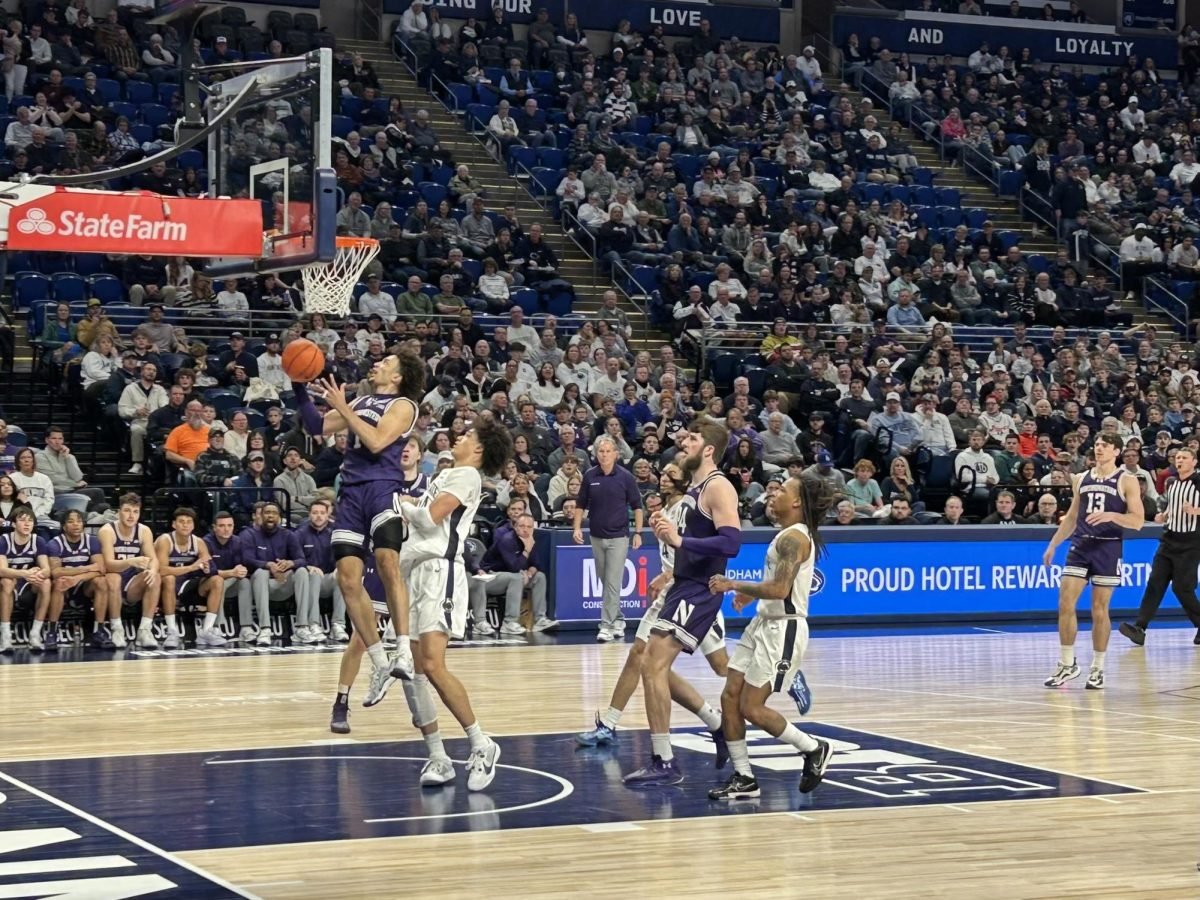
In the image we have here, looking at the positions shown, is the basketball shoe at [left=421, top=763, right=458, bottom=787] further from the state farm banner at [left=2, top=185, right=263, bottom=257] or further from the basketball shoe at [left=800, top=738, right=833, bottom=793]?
the state farm banner at [left=2, top=185, right=263, bottom=257]

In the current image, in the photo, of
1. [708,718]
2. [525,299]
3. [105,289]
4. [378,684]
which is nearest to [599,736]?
[708,718]

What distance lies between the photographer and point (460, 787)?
9148 mm

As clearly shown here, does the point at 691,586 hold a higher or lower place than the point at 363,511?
lower

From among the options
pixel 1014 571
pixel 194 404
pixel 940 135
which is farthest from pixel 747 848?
pixel 940 135

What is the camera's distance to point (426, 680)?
905 centimetres

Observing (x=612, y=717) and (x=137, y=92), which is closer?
(x=612, y=717)

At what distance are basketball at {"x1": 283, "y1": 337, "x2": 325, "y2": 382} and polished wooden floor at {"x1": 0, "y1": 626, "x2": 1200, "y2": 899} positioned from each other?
95.1 inches

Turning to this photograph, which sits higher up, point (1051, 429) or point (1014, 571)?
point (1051, 429)

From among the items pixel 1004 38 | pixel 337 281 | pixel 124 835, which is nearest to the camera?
pixel 124 835

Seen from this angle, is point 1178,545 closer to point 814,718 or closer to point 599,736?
point 814,718

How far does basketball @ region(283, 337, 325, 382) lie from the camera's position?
9.61 metres

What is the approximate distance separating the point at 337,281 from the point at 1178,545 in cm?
880

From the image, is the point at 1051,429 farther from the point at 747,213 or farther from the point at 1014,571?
the point at 747,213

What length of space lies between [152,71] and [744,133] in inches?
390
